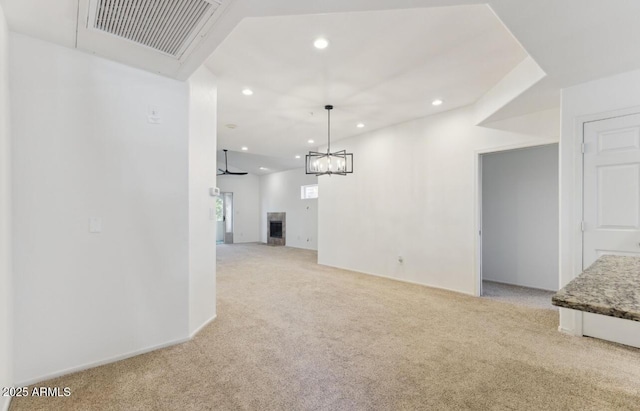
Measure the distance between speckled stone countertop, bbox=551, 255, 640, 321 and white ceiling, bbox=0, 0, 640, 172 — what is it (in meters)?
1.53

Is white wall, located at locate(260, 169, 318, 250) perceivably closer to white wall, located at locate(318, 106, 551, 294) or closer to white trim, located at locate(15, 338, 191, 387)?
white wall, located at locate(318, 106, 551, 294)

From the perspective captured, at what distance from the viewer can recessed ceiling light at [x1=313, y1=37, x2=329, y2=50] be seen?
257 cm

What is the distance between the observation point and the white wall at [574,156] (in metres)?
2.69

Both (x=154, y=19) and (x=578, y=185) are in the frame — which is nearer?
(x=154, y=19)

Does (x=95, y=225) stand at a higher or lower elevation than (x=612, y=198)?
lower

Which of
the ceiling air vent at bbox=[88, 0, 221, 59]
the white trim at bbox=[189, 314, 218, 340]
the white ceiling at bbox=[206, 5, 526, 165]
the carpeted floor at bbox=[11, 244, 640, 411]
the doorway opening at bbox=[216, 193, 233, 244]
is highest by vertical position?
the white ceiling at bbox=[206, 5, 526, 165]

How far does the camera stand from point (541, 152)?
462cm

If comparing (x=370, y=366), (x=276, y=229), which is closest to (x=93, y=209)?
(x=370, y=366)

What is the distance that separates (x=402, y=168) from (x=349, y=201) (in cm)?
138

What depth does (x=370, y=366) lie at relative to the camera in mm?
2246

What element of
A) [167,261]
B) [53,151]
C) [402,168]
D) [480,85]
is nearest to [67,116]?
[53,151]

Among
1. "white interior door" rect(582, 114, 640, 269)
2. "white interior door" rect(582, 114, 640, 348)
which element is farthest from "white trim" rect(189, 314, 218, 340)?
"white interior door" rect(582, 114, 640, 269)

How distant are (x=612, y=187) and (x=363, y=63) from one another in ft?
8.47

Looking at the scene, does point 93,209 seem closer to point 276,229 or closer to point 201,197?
point 201,197
